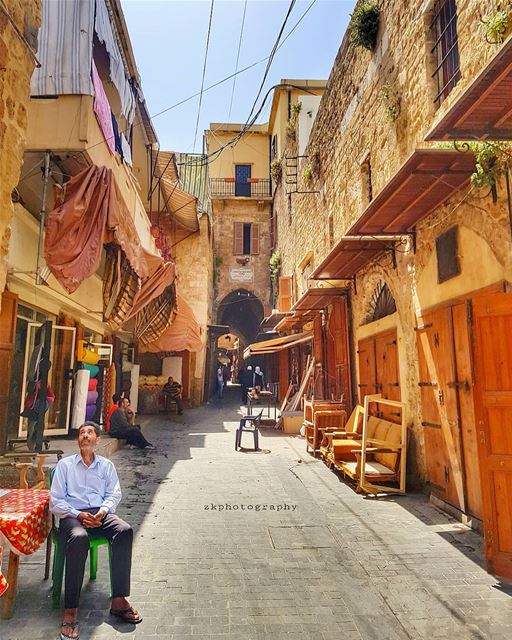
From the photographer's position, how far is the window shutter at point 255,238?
73.8 ft

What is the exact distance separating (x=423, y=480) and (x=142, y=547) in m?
3.72

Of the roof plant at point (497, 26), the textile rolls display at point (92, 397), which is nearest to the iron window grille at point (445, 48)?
the roof plant at point (497, 26)

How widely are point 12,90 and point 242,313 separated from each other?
25.1 metres

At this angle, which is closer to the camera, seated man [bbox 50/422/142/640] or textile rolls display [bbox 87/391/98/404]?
seated man [bbox 50/422/142/640]

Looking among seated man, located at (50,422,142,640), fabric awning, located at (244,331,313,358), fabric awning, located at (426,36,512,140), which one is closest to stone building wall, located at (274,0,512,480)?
fabric awning, located at (426,36,512,140)

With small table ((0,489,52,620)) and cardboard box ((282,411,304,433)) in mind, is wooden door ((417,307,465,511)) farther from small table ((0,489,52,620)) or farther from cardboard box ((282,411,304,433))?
cardboard box ((282,411,304,433))

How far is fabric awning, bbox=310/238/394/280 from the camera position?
21.4ft

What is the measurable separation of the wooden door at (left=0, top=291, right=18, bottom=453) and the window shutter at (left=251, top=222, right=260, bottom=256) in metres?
16.8

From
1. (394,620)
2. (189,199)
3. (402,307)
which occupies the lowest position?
(394,620)

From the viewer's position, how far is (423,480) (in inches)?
219

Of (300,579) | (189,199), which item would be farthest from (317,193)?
(300,579)

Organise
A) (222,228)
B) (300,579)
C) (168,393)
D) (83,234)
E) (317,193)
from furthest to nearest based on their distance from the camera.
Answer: (222,228) < (168,393) < (317,193) < (83,234) < (300,579)

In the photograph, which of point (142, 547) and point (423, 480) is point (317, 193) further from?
point (142, 547)

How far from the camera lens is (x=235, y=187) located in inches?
939
